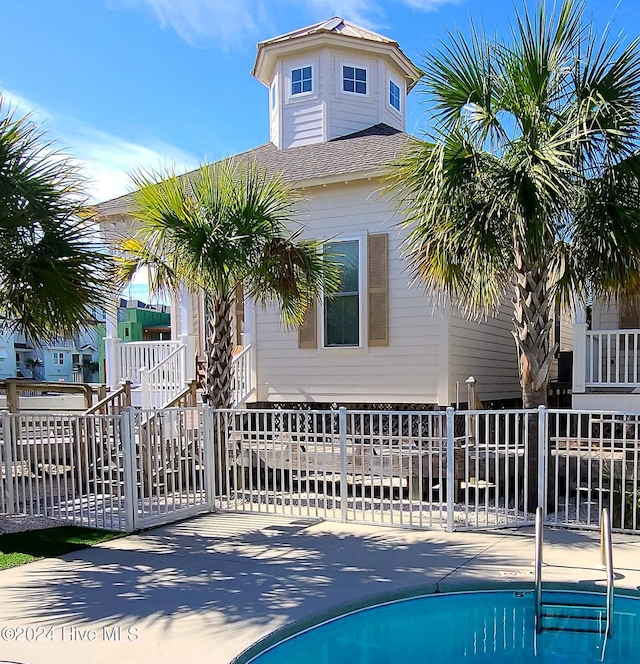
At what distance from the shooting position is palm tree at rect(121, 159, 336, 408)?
321 inches

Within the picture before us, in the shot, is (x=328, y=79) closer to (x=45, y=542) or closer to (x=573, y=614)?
(x=45, y=542)

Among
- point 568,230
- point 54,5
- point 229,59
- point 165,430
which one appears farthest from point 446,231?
point 229,59

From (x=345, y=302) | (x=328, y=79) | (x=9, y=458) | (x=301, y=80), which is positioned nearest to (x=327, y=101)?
(x=328, y=79)

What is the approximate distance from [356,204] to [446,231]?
14.7 ft

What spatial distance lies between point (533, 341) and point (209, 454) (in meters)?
4.73

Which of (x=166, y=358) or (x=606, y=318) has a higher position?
(x=606, y=318)

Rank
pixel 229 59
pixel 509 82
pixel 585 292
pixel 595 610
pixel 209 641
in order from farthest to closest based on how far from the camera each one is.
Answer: pixel 229 59, pixel 585 292, pixel 509 82, pixel 595 610, pixel 209 641

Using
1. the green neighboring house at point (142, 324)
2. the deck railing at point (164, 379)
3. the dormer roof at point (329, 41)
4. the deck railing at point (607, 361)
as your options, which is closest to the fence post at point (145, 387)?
the deck railing at point (164, 379)

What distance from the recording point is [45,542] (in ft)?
24.0

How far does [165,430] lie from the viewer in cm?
838

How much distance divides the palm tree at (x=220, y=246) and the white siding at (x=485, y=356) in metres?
3.29

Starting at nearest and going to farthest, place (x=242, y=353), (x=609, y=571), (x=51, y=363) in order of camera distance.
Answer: (x=609, y=571)
(x=242, y=353)
(x=51, y=363)

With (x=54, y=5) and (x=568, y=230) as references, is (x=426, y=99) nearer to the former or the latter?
(x=568, y=230)

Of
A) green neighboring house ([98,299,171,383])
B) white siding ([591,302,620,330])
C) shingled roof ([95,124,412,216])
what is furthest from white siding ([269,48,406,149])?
green neighboring house ([98,299,171,383])
